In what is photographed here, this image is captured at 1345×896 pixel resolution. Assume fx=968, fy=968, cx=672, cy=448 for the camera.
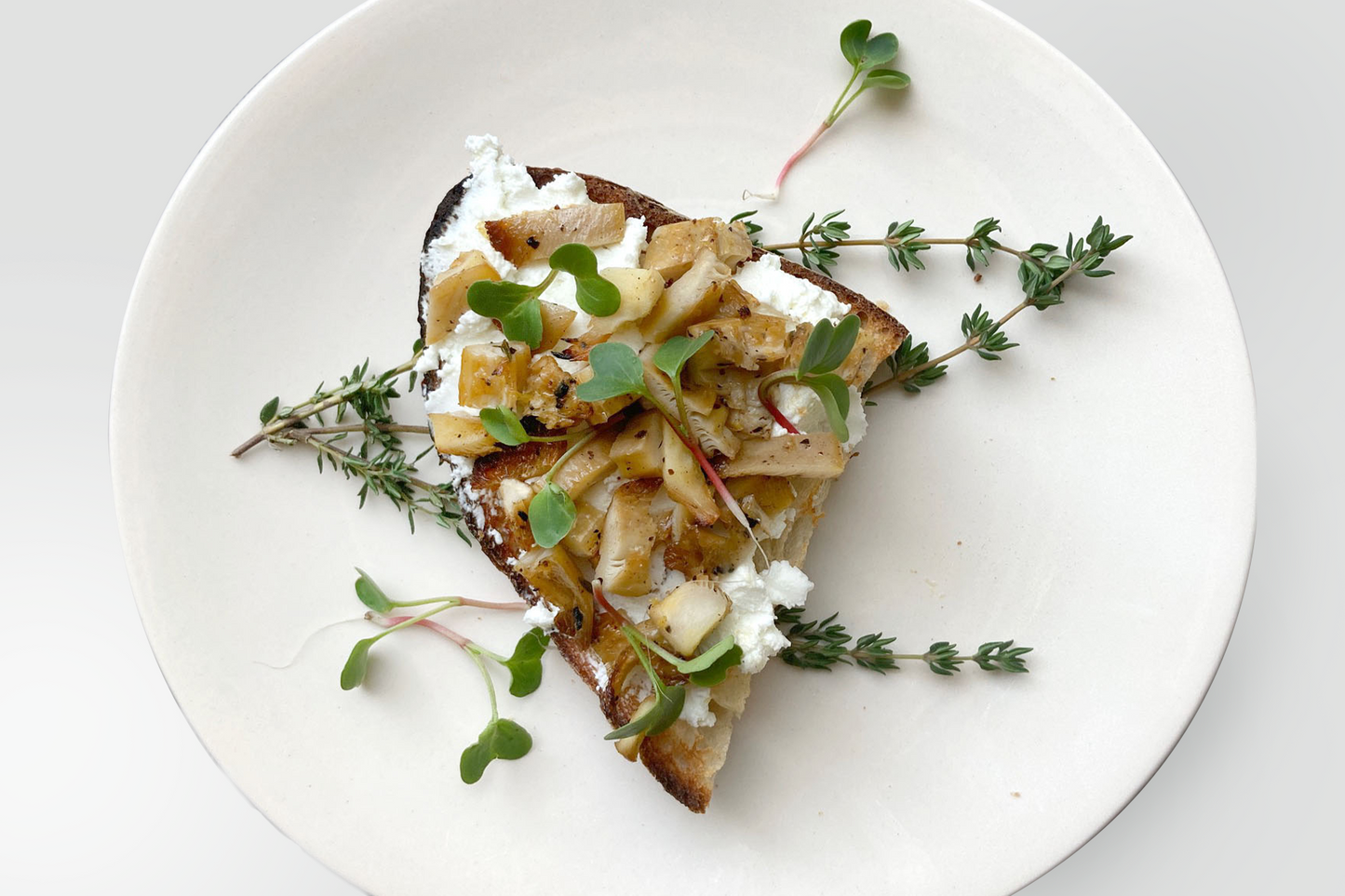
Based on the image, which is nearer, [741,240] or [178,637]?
[741,240]

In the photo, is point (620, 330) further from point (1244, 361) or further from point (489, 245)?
point (1244, 361)

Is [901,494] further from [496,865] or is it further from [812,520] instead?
[496,865]

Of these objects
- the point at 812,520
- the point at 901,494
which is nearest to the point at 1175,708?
the point at 901,494

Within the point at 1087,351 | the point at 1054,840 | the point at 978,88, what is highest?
the point at 978,88

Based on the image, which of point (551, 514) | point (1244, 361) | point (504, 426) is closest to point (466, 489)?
point (504, 426)

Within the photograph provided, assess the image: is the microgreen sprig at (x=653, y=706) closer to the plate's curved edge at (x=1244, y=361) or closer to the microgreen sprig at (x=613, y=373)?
the microgreen sprig at (x=613, y=373)

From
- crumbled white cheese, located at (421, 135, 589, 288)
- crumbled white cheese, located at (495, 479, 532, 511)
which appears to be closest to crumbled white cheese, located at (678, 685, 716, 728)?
crumbled white cheese, located at (495, 479, 532, 511)

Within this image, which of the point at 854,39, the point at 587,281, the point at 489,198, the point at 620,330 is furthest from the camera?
the point at 854,39
